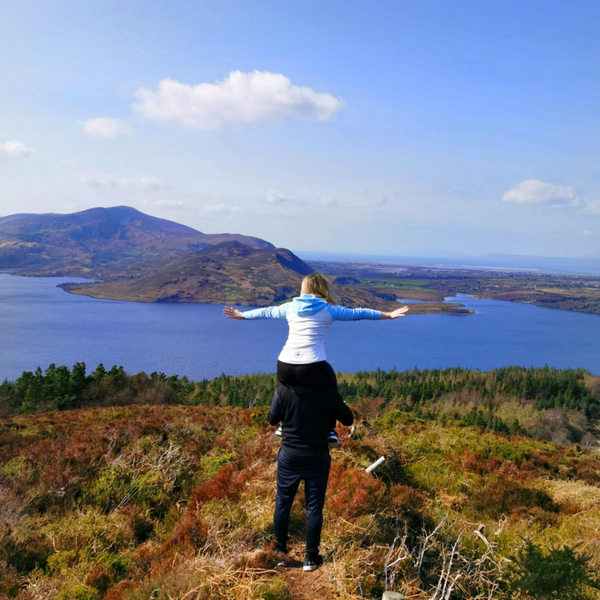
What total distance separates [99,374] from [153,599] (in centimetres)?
2942

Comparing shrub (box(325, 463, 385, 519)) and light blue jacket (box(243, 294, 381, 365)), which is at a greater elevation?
light blue jacket (box(243, 294, 381, 365))

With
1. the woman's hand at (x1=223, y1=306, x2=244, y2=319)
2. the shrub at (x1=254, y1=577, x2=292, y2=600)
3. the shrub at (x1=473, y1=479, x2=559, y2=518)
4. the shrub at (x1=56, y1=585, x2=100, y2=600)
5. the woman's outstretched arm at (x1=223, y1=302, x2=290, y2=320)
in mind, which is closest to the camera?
the shrub at (x1=254, y1=577, x2=292, y2=600)

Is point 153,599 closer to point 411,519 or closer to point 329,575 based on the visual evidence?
point 329,575

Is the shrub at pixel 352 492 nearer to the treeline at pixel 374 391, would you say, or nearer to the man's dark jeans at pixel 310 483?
the man's dark jeans at pixel 310 483

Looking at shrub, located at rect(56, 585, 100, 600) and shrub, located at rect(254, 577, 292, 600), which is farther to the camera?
shrub, located at rect(56, 585, 100, 600)

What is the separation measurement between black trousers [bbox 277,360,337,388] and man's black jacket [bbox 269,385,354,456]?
55 mm

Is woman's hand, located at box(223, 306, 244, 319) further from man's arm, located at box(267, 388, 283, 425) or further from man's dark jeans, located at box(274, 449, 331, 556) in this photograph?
man's dark jeans, located at box(274, 449, 331, 556)

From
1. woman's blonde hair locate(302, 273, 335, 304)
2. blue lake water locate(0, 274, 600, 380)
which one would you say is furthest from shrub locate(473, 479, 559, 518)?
blue lake water locate(0, 274, 600, 380)

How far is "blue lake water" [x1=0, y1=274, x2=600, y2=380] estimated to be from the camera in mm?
77000

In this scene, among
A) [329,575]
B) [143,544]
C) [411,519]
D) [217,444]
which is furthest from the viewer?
[217,444]

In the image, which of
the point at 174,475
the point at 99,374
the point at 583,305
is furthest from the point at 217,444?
the point at 583,305

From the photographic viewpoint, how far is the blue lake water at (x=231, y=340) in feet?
253

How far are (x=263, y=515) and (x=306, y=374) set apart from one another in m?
1.96

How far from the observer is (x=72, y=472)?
574 centimetres
